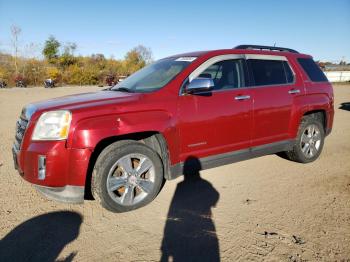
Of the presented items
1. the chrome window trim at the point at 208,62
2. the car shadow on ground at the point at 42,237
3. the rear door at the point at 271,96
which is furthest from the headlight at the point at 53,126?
the rear door at the point at 271,96

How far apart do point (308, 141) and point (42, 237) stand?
4328 mm

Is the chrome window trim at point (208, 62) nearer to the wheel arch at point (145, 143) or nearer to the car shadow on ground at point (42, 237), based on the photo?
the wheel arch at point (145, 143)

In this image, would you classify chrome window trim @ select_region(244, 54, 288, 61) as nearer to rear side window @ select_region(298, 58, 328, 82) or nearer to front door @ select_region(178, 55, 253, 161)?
front door @ select_region(178, 55, 253, 161)

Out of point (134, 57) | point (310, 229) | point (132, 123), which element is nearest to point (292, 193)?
point (310, 229)

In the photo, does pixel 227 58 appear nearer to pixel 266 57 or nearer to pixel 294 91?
pixel 266 57

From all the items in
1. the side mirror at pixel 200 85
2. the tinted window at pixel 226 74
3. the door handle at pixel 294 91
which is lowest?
the door handle at pixel 294 91

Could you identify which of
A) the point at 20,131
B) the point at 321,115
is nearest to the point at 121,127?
the point at 20,131

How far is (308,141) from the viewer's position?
5.21 metres

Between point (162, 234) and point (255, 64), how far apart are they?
286 cm

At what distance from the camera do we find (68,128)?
306 centimetres

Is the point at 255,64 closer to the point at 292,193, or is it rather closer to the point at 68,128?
the point at 292,193

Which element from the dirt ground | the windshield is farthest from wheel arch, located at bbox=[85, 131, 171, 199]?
the windshield

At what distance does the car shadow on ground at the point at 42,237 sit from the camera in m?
2.63

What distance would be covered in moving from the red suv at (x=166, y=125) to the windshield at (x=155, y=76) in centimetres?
2
